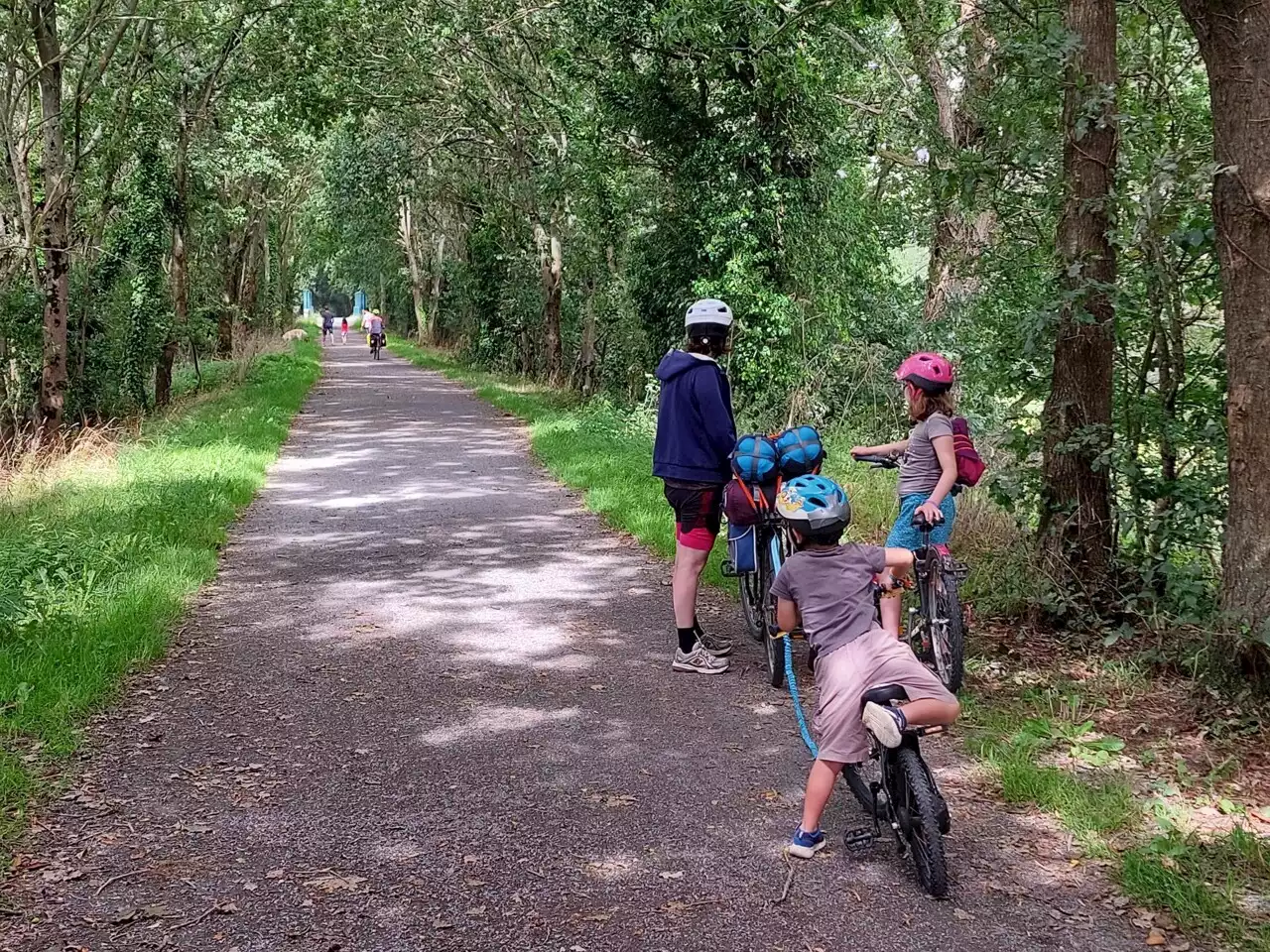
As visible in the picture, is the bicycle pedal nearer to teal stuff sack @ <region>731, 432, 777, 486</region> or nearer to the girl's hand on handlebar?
the girl's hand on handlebar

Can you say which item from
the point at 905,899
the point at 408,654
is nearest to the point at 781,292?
the point at 408,654

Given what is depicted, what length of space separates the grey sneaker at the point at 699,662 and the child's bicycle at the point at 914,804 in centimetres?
217

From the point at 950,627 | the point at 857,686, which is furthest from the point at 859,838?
the point at 950,627

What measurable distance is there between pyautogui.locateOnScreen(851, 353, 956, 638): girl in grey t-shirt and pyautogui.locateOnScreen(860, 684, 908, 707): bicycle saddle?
179 centimetres

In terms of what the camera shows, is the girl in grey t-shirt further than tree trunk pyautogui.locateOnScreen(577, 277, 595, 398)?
No

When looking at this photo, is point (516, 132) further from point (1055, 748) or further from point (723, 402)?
point (1055, 748)

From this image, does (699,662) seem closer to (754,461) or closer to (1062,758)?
(754,461)

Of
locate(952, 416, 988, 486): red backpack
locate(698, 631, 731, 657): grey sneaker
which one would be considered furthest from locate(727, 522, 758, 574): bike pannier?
locate(952, 416, 988, 486): red backpack

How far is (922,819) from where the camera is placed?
3.50m

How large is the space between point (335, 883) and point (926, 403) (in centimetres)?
351

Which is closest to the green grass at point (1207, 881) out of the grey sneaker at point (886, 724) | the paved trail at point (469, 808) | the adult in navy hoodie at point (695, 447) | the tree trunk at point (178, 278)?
the paved trail at point (469, 808)

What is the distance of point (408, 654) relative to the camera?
6.21 metres

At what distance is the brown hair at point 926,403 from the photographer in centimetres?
543

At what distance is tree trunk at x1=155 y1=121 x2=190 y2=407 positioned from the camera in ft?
64.2
